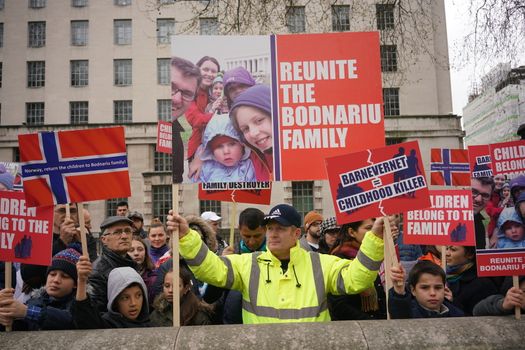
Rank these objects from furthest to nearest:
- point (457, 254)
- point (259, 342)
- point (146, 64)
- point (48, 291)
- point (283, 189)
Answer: point (146, 64) < point (283, 189) < point (457, 254) < point (48, 291) < point (259, 342)

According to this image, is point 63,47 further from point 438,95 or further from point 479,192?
point 479,192

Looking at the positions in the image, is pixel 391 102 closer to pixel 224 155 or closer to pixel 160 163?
pixel 160 163

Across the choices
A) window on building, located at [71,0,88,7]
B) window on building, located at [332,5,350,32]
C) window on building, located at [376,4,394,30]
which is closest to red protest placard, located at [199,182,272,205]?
window on building, located at [332,5,350,32]

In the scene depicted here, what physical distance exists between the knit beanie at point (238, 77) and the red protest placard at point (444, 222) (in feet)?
6.56

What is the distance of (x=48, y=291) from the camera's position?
3820mm

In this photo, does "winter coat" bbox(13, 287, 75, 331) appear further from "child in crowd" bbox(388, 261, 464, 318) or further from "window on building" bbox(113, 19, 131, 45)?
"window on building" bbox(113, 19, 131, 45)

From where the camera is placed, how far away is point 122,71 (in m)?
32.3

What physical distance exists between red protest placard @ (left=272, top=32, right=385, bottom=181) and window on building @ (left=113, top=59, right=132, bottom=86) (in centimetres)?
3004

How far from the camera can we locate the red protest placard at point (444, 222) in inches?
183

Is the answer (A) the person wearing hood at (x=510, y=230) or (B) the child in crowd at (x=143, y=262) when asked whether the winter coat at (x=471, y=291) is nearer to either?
(A) the person wearing hood at (x=510, y=230)

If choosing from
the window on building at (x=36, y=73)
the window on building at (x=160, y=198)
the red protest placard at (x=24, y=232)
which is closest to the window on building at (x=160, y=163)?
the window on building at (x=160, y=198)

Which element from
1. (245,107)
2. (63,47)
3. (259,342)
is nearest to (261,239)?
(245,107)

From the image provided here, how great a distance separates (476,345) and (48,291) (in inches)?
120

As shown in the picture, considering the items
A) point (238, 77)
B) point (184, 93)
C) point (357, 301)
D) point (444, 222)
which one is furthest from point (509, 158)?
point (184, 93)
